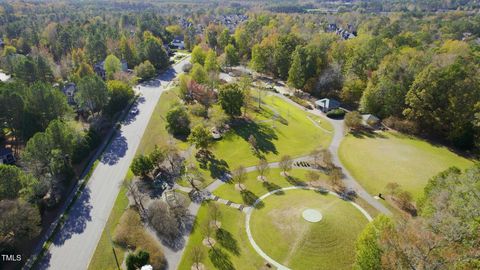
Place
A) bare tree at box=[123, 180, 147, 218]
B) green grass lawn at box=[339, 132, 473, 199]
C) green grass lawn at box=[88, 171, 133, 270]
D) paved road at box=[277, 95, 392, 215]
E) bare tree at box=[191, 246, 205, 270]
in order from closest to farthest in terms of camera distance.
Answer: bare tree at box=[191, 246, 205, 270] < green grass lawn at box=[88, 171, 133, 270] < bare tree at box=[123, 180, 147, 218] < paved road at box=[277, 95, 392, 215] < green grass lawn at box=[339, 132, 473, 199]

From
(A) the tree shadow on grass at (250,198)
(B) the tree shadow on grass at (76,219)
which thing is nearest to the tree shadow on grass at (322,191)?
(A) the tree shadow on grass at (250,198)

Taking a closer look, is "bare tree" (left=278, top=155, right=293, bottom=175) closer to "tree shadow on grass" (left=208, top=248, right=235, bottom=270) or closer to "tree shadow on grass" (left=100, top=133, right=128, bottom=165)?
"tree shadow on grass" (left=208, top=248, right=235, bottom=270)

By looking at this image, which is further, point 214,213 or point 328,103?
point 328,103

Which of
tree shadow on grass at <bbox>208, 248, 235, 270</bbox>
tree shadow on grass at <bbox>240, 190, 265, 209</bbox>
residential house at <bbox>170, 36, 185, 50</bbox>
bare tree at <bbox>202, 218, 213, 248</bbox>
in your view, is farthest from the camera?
residential house at <bbox>170, 36, 185, 50</bbox>

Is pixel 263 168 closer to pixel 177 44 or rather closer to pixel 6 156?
pixel 6 156

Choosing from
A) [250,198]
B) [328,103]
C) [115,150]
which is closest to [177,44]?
[328,103]

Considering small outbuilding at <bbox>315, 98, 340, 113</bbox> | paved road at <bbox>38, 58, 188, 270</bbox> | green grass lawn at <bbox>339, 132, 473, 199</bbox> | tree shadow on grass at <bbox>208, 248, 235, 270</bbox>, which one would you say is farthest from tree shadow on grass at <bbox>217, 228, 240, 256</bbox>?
small outbuilding at <bbox>315, 98, 340, 113</bbox>

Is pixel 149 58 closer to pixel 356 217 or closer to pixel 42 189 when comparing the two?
pixel 42 189
